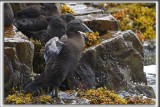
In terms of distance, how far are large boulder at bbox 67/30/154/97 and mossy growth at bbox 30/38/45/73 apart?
457 mm

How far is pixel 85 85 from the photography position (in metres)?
7.84

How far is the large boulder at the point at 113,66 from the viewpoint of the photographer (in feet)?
25.8

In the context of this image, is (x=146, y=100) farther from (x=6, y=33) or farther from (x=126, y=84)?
(x=6, y=33)

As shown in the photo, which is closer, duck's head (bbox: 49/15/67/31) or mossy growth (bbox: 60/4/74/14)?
duck's head (bbox: 49/15/67/31)

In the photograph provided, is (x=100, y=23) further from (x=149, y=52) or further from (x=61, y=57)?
(x=149, y=52)

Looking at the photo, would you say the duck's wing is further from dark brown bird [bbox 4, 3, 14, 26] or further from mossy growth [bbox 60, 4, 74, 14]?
mossy growth [bbox 60, 4, 74, 14]

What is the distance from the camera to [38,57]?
8000 mm

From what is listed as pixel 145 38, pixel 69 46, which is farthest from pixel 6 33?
pixel 145 38

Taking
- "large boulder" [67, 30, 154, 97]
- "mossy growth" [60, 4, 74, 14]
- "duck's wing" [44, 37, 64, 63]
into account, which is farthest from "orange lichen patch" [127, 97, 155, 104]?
"mossy growth" [60, 4, 74, 14]

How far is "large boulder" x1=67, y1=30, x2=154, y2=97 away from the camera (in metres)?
7.87

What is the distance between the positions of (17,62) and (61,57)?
672 millimetres

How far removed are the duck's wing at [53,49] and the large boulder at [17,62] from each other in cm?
41

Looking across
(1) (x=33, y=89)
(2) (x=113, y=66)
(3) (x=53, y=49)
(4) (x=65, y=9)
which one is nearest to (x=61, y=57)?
(3) (x=53, y=49)

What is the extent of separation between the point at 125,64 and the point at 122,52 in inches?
7.2
